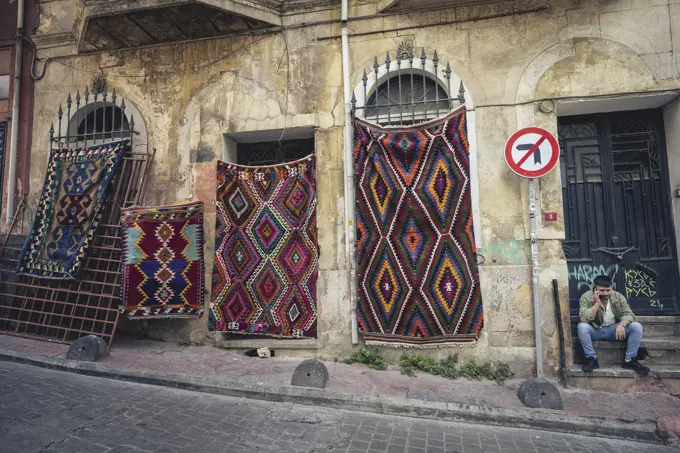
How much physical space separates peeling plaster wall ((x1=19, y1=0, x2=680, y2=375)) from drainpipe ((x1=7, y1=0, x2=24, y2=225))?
1.44m

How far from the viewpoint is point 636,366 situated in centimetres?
459

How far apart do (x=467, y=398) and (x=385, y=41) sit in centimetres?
498

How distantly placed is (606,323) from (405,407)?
2.84 meters

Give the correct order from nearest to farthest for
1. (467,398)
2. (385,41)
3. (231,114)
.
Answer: (467,398)
(385,41)
(231,114)

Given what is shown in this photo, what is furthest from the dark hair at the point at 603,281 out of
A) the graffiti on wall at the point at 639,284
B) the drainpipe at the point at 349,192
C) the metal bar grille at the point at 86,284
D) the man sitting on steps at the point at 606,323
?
the metal bar grille at the point at 86,284

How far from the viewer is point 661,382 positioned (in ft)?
14.8

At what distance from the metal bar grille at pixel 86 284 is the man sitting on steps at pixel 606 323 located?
644 cm

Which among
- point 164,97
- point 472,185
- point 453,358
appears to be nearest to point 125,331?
point 164,97

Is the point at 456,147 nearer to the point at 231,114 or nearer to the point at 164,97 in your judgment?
the point at 231,114

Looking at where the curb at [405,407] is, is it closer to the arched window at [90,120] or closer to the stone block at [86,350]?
the stone block at [86,350]

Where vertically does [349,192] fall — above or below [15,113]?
below

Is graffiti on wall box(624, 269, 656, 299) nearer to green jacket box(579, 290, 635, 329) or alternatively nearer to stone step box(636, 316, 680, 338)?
stone step box(636, 316, 680, 338)

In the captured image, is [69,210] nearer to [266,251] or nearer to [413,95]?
[266,251]

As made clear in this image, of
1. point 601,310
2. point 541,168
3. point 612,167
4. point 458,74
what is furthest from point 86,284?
point 612,167
